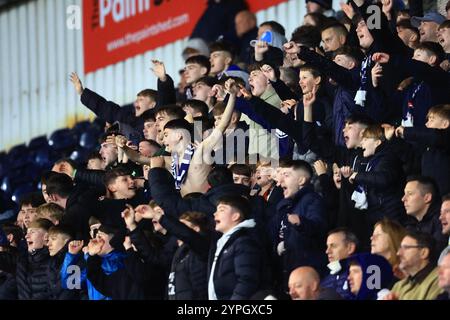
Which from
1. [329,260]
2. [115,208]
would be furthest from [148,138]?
[329,260]

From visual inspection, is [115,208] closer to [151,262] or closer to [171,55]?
[151,262]

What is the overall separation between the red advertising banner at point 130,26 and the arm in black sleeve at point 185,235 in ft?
28.9

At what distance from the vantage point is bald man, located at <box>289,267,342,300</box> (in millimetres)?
13359

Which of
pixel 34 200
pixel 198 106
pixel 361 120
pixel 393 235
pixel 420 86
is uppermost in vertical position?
pixel 198 106

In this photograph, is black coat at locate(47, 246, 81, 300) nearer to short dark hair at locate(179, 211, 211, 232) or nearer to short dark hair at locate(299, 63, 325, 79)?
short dark hair at locate(179, 211, 211, 232)

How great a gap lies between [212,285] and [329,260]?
908 millimetres

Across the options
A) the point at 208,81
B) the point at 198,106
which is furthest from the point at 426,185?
the point at 208,81

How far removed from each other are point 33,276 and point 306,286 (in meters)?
3.49

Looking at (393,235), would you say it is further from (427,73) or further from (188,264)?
(427,73)

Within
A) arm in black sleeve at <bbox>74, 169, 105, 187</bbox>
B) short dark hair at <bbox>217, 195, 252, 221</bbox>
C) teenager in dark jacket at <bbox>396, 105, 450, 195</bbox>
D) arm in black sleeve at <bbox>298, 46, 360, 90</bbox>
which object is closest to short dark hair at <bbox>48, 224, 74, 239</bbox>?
arm in black sleeve at <bbox>74, 169, 105, 187</bbox>

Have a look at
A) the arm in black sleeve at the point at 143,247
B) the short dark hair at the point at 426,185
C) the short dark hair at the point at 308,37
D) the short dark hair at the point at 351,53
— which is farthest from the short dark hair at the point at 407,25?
the arm in black sleeve at the point at 143,247

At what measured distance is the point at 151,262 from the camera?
48.9ft

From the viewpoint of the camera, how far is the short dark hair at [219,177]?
15328 mm

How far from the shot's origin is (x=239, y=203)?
14.3 metres
